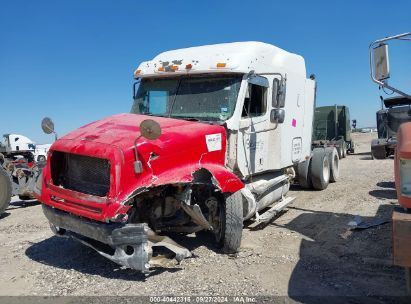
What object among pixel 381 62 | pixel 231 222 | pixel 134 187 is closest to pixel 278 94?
pixel 381 62

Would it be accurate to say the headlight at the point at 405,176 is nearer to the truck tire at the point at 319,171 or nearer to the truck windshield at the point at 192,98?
the truck windshield at the point at 192,98

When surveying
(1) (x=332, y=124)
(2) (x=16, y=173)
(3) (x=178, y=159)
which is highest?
(1) (x=332, y=124)

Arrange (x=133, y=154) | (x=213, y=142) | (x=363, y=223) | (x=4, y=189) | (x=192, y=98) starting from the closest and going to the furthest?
(x=133, y=154) < (x=213, y=142) < (x=192, y=98) < (x=363, y=223) < (x=4, y=189)

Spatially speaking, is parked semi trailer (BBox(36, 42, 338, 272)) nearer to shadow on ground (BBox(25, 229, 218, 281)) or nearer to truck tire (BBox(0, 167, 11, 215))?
shadow on ground (BBox(25, 229, 218, 281))

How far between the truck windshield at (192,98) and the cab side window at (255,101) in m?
0.29

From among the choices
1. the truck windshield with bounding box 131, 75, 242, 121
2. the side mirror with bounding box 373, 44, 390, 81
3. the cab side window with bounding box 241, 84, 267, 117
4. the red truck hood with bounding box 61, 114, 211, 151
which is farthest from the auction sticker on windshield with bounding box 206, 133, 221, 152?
the side mirror with bounding box 373, 44, 390, 81

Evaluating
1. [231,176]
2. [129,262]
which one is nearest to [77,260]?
[129,262]

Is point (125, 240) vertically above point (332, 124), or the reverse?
point (332, 124)

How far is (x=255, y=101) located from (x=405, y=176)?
3.57 m

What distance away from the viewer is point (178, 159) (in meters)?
4.86

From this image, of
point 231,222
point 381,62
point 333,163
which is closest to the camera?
point 381,62

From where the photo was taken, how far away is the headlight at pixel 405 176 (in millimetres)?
3102

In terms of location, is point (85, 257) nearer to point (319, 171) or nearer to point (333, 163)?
point (319, 171)

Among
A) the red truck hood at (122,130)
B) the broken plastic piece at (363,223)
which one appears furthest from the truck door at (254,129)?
the broken plastic piece at (363,223)
